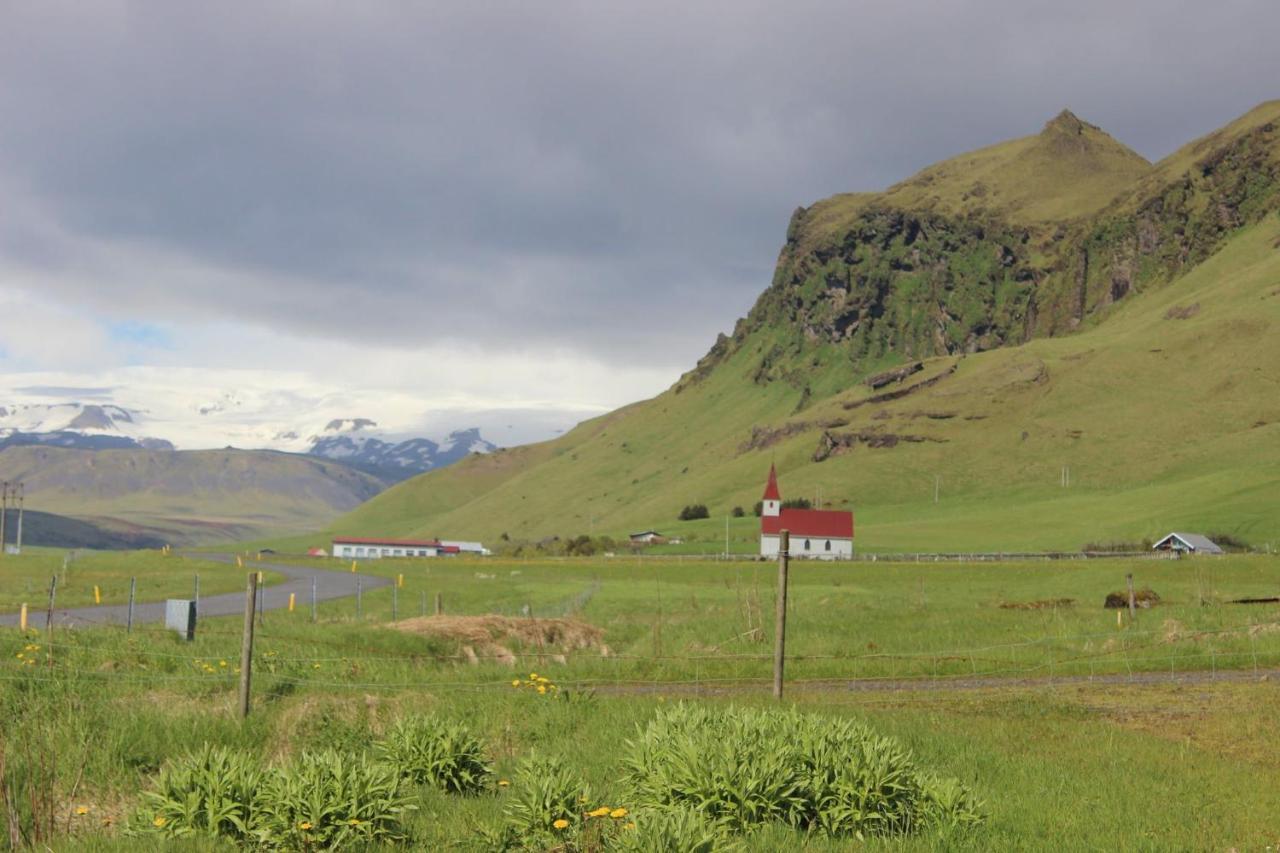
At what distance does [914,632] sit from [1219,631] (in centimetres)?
1160

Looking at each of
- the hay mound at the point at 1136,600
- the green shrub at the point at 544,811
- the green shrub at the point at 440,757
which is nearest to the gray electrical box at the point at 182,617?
Answer: the green shrub at the point at 440,757

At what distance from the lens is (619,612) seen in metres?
55.8

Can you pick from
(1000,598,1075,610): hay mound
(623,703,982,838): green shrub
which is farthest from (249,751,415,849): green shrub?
(1000,598,1075,610): hay mound

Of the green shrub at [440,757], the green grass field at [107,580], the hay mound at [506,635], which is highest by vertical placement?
the green shrub at [440,757]

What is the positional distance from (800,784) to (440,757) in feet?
19.0

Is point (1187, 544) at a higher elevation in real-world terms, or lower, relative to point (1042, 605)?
higher

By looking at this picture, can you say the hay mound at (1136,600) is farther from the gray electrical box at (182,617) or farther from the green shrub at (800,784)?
the green shrub at (800,784)

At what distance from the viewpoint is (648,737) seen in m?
14.4

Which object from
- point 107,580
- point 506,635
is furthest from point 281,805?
point 107,580

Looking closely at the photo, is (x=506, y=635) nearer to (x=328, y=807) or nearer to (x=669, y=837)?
(x=328, y=807)

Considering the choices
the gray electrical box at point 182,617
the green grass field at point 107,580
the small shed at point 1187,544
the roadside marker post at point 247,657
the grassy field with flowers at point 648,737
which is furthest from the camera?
the small shed at point 1187,544

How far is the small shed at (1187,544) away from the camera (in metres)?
108

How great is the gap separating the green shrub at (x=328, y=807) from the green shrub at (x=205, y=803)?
0.87 feet

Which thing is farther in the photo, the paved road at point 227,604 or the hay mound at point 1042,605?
the hay mound at point 1042,605
